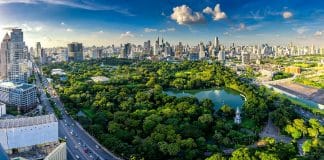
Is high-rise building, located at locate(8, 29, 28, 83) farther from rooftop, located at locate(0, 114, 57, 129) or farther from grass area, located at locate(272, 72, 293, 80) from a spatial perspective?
grass area, located at locate(272, 72, 293, 80)

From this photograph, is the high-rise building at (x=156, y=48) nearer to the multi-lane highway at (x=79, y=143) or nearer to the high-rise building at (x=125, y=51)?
the high-rise building at (x=125, y=51)

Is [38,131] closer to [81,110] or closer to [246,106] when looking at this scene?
[81,110]

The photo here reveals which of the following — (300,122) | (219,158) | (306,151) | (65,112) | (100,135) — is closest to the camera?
(219,158)

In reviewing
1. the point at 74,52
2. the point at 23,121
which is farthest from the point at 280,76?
the point at 74,52

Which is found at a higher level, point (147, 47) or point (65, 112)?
point (147, 47)

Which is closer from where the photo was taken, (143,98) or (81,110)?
(81,110)

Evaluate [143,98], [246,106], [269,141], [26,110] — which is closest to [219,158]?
[269,141]
